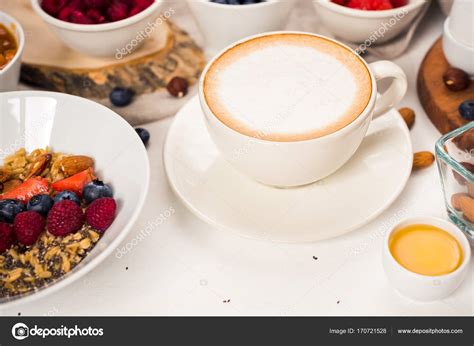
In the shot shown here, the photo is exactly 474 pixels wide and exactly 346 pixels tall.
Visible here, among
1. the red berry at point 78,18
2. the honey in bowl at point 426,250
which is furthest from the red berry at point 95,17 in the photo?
the honey in bowl at point 426,250

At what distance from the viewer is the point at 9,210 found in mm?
1026

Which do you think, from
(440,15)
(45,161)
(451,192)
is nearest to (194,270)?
(45,161)

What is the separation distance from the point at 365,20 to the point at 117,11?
0.47 meters

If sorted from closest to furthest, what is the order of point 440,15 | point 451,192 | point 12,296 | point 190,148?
point 12,296, point 451,192, point 190,148, point 440,15

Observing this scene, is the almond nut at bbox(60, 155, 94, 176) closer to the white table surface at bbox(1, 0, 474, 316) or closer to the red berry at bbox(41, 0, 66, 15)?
the white table surface at bbox(1, 0, 474, 316)

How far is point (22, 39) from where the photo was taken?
4.11 ft

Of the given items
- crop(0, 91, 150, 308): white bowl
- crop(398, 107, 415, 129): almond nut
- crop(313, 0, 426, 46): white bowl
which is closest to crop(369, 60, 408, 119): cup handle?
crop(398, 107, 415, 129): almond nut

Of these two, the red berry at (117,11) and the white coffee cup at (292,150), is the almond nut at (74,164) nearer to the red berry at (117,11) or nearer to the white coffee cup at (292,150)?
the white coffee cup at (292,150)

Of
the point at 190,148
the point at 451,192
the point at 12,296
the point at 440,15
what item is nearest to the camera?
the point at 12,296

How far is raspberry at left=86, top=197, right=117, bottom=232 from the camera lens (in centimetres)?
100

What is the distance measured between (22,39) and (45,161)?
0.27 metres

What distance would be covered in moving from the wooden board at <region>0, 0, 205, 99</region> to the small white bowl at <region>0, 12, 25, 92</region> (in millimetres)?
88

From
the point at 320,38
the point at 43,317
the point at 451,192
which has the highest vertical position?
the point at 320,38

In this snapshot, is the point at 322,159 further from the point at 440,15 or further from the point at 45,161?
the point at 440,15
